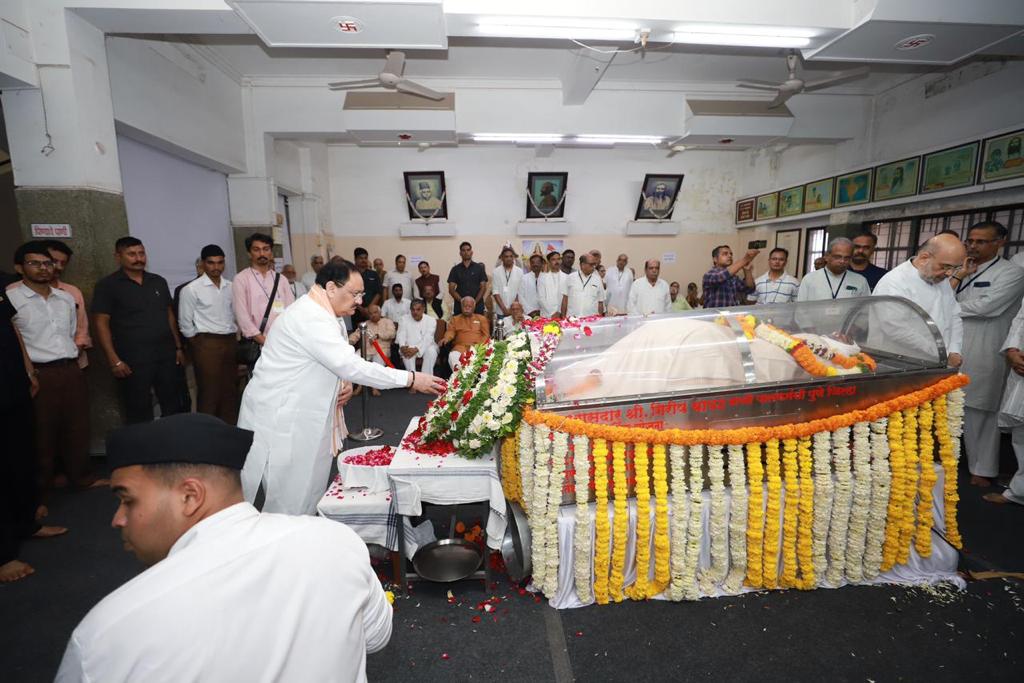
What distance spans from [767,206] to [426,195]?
6929mm

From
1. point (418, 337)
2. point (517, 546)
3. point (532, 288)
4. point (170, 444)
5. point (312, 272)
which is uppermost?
point (312, 272)

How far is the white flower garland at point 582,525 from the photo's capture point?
2.44m

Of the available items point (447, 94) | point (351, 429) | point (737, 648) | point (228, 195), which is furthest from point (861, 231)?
point (228, 195)

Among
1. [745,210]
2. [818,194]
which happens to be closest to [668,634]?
[818,194]

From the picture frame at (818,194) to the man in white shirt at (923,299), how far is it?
5215mm

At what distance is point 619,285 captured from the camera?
8.92 m

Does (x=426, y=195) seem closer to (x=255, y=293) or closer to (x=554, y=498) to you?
(x=255, y=293)

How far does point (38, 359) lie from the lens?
3596 millimetres

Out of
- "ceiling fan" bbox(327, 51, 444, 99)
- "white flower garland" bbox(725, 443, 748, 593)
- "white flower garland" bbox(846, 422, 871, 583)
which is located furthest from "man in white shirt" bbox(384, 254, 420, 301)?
Answer: "white flower garland" bbox(846, 422, 871, 583)

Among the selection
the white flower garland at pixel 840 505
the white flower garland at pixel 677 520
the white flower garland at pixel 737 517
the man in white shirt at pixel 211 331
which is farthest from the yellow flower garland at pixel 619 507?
the man in white shirt at pixel 211 331

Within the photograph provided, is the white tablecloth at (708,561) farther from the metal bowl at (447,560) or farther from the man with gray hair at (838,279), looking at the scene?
the man with gray hair at (838,279)

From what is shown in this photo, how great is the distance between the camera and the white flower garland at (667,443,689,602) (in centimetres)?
Answer: 250

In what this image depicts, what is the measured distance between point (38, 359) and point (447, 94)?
231 inches

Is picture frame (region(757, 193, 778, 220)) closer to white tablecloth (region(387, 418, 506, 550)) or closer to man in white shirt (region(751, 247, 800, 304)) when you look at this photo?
man in white shirt (region(751, 247, 800, 304))
